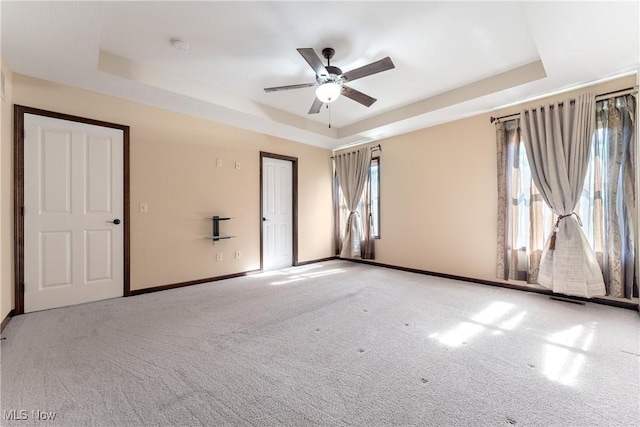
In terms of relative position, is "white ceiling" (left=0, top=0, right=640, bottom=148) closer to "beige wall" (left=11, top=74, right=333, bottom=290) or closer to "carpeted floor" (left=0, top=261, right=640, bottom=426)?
"beige wall" (left=11, top=74, right=333, bottom=290)

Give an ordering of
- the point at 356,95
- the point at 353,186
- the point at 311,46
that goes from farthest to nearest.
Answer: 1. the point at 353,186
2. the point at 356,95
3. the point at 311,46

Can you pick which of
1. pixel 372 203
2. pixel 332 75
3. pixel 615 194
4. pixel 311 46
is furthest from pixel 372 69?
pixel 372 203

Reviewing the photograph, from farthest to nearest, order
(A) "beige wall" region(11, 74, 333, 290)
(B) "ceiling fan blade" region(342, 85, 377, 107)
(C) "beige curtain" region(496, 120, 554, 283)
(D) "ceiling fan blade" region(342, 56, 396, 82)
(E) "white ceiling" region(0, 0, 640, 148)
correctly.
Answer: (C) "beige curtain" region(496, 120, 554, 283)
(A) "beige wall" region(11, 74, 333, 290)
(B) "ceiling fan blade" region(342, 85, 377, 107)
(D) "ceiling fan blade" region(342, 56, 396, 82)
(E) "white ceiling" region(0, 0, 640, 148)

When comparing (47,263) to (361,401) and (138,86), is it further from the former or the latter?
(361,401)

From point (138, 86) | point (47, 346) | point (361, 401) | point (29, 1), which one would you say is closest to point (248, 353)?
point (361, 401)

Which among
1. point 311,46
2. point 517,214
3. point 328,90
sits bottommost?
point 517,214

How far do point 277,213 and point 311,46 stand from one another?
119 inches

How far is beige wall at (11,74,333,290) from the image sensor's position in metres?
3.21

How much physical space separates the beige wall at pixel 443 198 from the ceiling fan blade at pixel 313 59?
259 centimetres

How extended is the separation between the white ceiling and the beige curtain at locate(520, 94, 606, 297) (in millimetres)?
359

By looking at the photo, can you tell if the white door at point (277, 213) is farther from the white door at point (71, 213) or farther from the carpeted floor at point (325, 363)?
the white door at point (71, 213)

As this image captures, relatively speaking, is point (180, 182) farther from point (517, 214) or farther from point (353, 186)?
point (517, 214)

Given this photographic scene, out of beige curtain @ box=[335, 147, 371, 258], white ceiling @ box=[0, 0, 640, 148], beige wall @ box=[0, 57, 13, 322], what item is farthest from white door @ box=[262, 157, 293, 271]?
beige wall @ box=[0, 57, 13, 322]

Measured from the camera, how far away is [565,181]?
3059 millimetres
